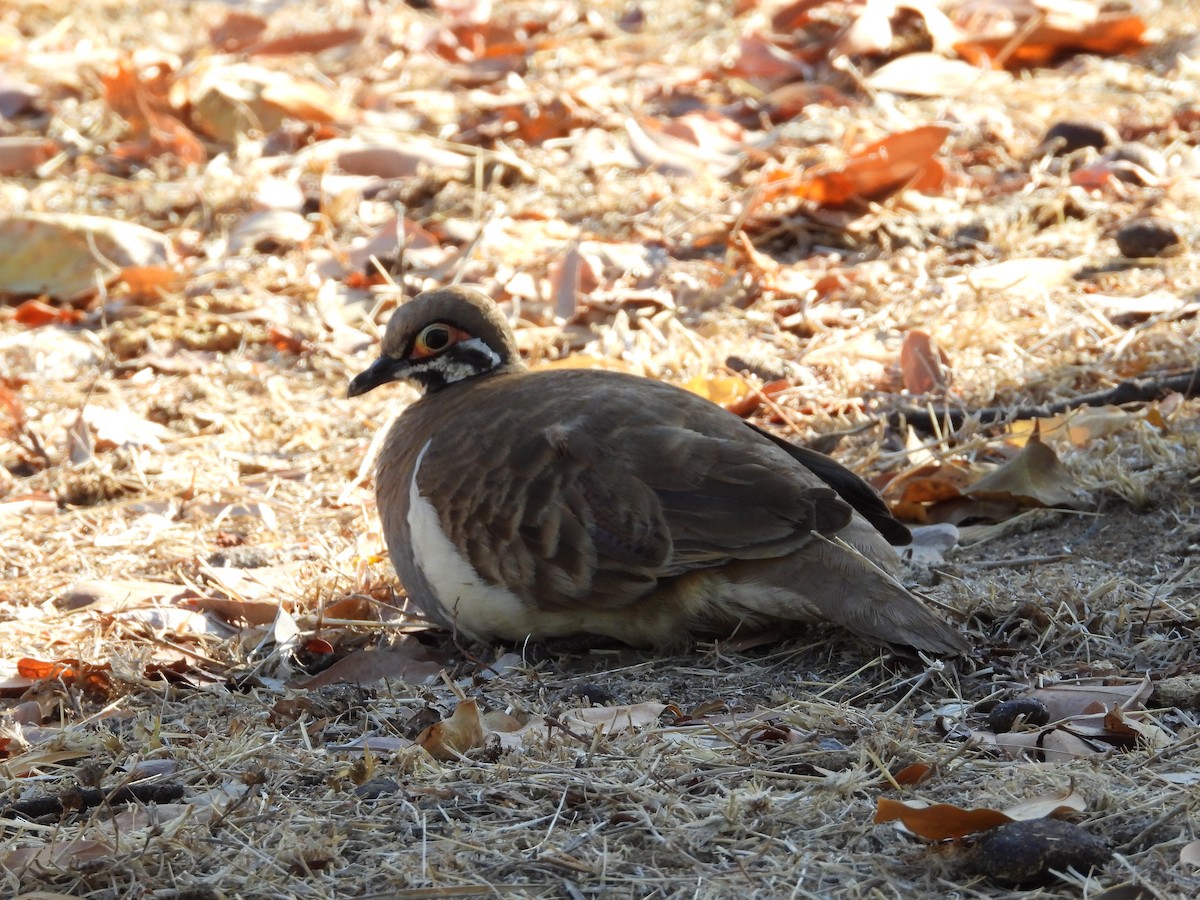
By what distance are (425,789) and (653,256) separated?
384 centimetres

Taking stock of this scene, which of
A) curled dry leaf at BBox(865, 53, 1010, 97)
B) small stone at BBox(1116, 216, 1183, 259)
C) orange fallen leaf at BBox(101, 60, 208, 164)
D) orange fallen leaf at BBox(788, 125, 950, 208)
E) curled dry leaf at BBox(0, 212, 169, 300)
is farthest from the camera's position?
orange fallen leaf at BBox(101, 60, 208, 164)

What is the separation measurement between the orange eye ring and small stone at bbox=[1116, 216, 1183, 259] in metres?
2.70

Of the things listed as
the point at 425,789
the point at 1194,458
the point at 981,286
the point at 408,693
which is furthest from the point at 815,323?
the point at 425,789

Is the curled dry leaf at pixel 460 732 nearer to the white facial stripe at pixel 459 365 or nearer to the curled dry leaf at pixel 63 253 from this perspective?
the white facial stripe at pixel 459 365

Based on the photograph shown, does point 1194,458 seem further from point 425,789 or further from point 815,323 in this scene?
point 425,789

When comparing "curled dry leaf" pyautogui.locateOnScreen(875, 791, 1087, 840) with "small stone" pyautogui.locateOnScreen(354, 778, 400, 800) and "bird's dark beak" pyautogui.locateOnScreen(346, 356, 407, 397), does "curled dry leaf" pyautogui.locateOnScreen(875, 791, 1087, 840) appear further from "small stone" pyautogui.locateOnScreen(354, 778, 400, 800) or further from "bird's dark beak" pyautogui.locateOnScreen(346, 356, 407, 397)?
"bird's dark beak" pyautogui.locateOnScreen(346, 356, 407, 397)

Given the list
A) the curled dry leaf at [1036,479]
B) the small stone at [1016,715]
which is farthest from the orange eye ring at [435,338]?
the small stone at [1016,715]

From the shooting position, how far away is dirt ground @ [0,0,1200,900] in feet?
7.88

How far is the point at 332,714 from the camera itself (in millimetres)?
3074

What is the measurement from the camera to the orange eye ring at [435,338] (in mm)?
4125

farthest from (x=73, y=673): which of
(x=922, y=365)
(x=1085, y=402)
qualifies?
(x=1085, y=402)

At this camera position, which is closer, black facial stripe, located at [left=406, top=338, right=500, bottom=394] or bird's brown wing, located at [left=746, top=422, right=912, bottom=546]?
bird's brown wing, located at [left=746, top=422, right=912, bottom=546]

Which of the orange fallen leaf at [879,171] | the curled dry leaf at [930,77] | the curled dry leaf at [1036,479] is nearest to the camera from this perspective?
the curled dry leaf at [1036,479]

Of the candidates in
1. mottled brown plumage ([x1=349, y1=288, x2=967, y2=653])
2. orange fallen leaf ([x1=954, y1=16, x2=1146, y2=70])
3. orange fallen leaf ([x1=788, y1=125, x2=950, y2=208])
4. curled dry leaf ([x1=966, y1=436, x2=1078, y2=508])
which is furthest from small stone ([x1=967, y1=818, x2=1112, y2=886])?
orange fallen leaf ([x1=954, y1=16, x2=1146, y2=70])
